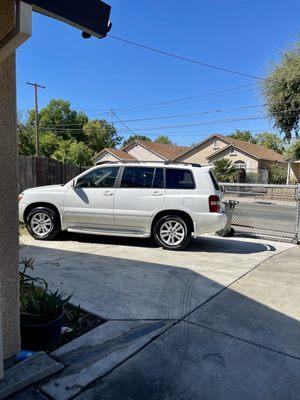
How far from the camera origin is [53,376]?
2979mm

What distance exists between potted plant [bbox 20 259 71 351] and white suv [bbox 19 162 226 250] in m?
4.21

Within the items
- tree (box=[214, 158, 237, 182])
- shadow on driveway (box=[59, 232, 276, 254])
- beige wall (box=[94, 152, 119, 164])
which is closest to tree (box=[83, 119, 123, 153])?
beige wall (box=[94, 152, 119, 164])

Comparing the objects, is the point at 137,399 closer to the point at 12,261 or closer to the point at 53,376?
the point at 53,376

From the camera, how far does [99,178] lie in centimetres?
813

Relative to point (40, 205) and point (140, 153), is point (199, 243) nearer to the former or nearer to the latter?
point (40, 205)

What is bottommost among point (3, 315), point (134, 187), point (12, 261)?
point (3, 315)

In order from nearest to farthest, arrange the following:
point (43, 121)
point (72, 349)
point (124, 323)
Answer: point (72, 349), point (124, 323), point (43, 121)

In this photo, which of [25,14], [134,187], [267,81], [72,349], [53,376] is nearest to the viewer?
[25,14]

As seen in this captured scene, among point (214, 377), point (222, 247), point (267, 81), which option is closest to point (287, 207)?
point (222, 247)

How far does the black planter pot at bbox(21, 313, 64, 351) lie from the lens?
334cm

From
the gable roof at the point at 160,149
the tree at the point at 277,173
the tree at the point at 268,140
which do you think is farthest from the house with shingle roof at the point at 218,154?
the tree at the point at 268,140

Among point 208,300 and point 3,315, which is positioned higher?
point 3,315

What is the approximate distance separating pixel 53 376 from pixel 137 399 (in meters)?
0.73

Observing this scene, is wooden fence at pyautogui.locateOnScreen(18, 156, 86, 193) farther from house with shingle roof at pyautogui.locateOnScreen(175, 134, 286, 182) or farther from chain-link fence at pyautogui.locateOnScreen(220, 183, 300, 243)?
house with shingle roof at pyautogui.locateOnScreen(175, 134, 286, 182)
